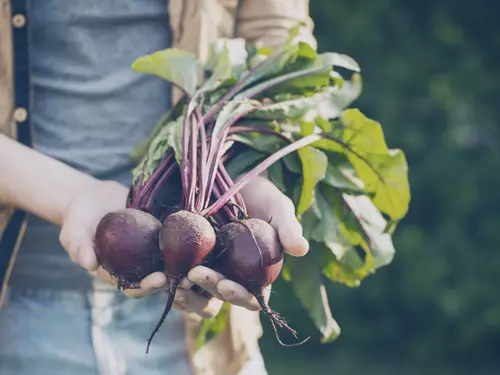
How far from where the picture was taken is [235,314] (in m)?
1.70

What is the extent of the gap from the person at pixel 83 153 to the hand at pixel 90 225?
0.09ft

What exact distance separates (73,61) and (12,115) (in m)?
0.15

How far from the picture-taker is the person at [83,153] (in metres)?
1.58

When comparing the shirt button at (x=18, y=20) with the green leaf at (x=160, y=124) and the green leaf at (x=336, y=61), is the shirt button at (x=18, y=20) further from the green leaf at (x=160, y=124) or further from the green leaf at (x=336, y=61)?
the green leaf at (x=336, y=61)

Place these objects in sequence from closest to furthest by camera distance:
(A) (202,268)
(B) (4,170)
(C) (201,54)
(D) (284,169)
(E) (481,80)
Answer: (A) (202,268) < (B) (4,170) < (D) (284,169) < (C) (201,54) < (E) (481,80)

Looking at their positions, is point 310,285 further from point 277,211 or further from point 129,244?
point 129,244

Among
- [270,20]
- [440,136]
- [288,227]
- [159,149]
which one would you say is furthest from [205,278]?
[440,136]

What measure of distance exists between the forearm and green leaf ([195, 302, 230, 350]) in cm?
33

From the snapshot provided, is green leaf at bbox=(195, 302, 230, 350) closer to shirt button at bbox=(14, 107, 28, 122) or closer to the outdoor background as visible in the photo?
shirt button at bbox=(14, 107, 28, 122)

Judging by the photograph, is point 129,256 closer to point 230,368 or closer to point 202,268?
point 202,268

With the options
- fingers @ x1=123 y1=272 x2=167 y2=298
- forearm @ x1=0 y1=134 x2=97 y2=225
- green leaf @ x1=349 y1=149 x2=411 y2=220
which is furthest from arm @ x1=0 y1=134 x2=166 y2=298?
green leaf @ x1=349 y1=149 x2=411 y2=220

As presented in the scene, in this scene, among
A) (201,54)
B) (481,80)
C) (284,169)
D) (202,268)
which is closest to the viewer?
(202,268)

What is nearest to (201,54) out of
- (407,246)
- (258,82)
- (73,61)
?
(258,82)

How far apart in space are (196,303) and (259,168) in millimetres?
243
